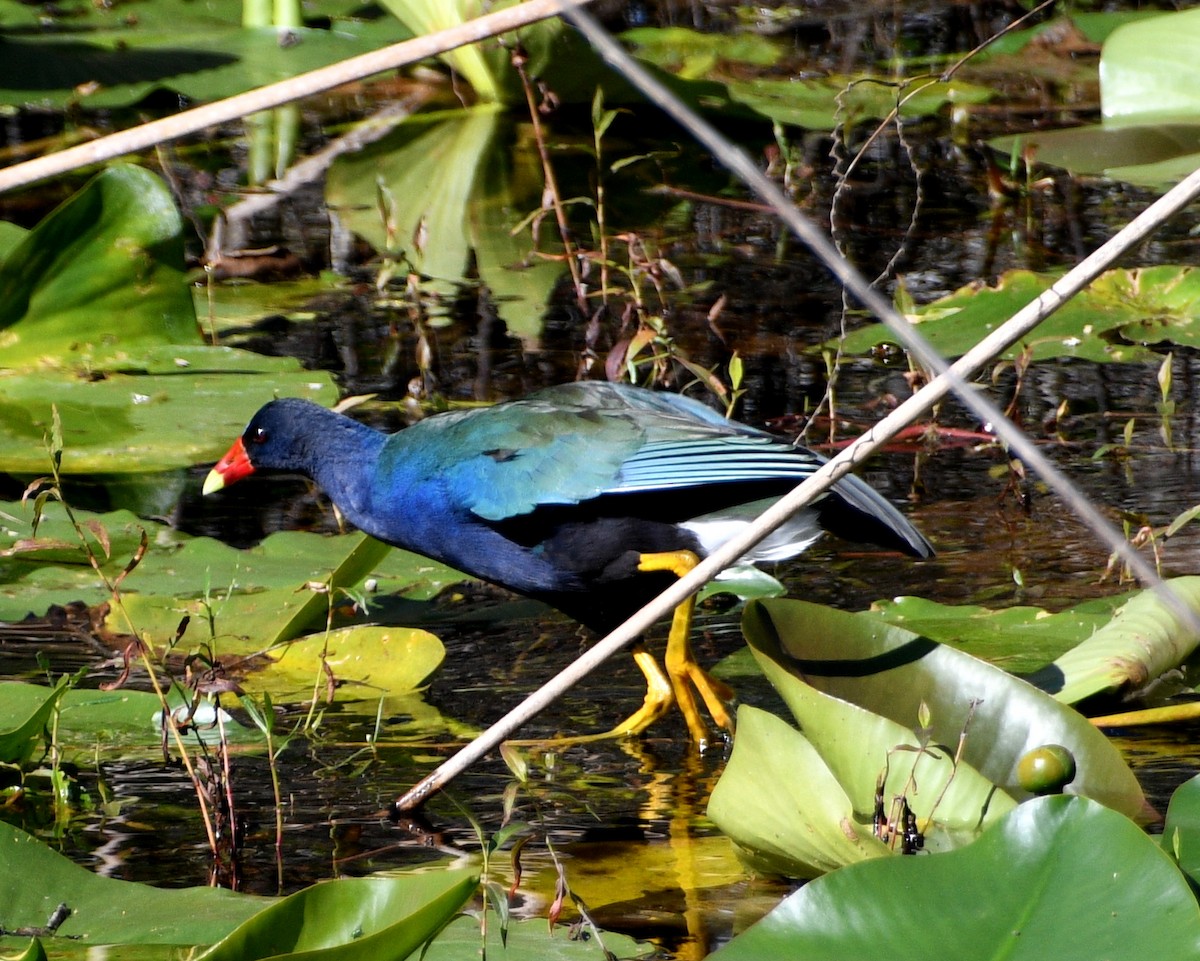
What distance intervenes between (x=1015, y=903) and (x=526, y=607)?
178 cm

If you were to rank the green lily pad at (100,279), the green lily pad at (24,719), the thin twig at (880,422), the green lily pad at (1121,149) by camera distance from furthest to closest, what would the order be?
the green lily pad at (1121,149)
the green lily pad at (100,279)
the green lily pad at (24,719)
the thin twig at (880,422)

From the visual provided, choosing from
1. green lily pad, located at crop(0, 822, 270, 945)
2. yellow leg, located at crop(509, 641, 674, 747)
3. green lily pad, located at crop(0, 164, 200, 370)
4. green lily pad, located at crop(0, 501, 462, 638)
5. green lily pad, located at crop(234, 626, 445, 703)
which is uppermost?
green lily pad, located at crop(0, 164, 200, 370)

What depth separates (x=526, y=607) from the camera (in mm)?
3109

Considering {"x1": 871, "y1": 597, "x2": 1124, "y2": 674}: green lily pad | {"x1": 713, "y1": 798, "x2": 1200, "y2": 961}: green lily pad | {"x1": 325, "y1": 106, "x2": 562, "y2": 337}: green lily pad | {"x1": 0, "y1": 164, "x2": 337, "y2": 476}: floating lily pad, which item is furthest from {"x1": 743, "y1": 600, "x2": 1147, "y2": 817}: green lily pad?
{"x1": 325, "y1": 106, "x2": 562, "y2": 337}: green lily pad

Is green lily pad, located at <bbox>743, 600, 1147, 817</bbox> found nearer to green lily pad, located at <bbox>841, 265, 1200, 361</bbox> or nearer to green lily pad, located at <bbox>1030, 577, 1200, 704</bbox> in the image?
green lily pad, located at <bbox>1030, 577, 1200, 704</bbox>

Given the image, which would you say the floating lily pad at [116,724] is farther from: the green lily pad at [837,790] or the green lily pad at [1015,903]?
the green lily pad at [1015,903]

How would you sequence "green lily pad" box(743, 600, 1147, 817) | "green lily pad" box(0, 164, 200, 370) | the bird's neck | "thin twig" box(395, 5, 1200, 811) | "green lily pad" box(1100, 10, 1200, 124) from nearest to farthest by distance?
"thin twig" box(395, 5, 1200, 811), "green lily pad" box(743, 600, 1147, 817), the bird's neck, "green lily pad" box(0, 164, 200, 370), "green lily pad" box(1100, 10, 1200, 124)

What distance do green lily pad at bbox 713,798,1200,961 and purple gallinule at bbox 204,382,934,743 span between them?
1165 mm

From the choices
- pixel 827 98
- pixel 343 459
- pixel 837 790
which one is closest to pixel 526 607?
pixel 343 459

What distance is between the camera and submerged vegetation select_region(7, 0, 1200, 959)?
163cm

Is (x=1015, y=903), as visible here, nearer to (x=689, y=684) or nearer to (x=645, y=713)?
(x=645, y=713)

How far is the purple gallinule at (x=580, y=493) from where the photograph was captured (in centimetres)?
268

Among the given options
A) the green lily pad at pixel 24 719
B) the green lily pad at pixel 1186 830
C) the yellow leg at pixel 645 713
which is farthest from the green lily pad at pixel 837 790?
the green lily pad at pixel 24 719

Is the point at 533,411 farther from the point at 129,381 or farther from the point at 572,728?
the point at 129,381
